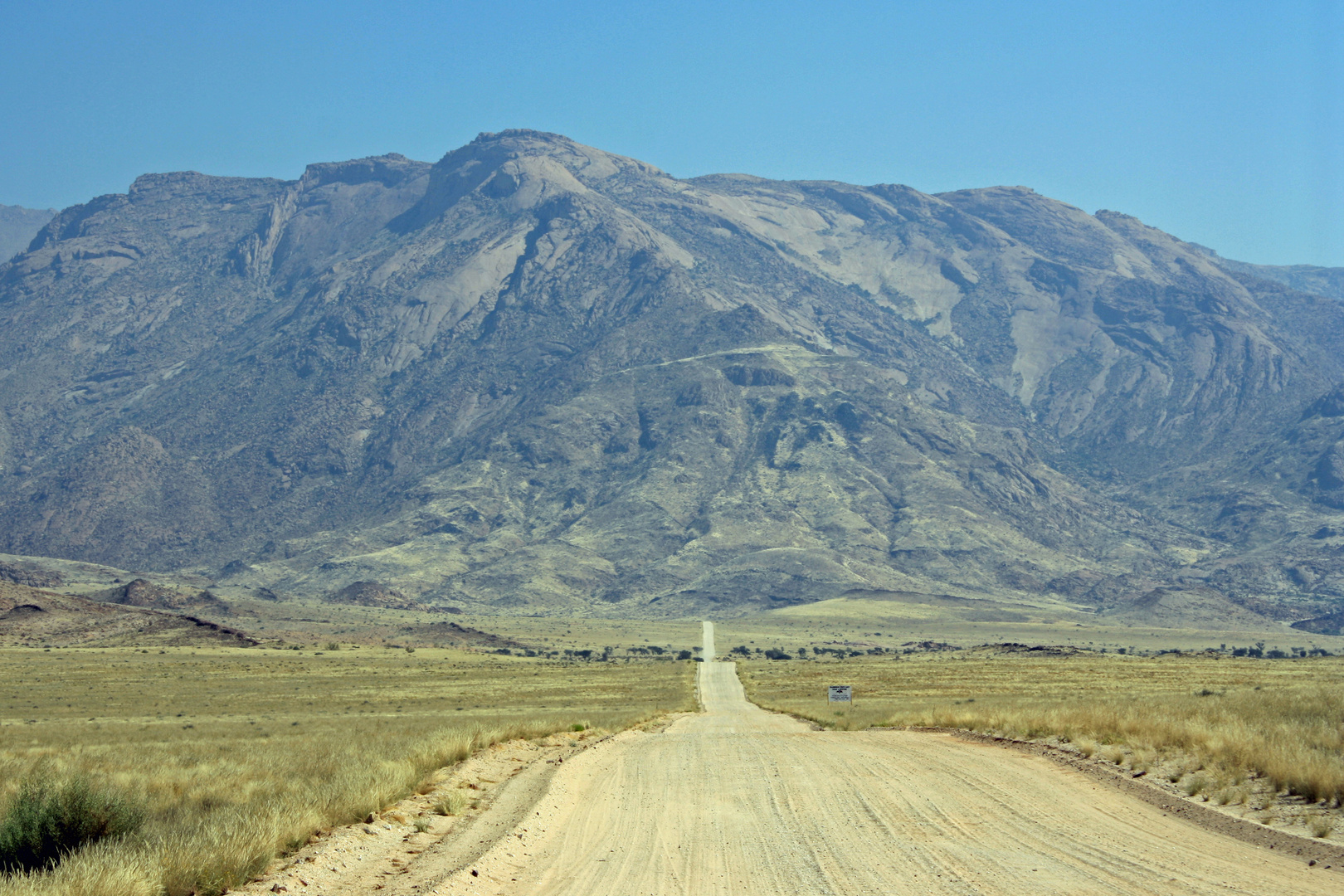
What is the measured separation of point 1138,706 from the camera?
31.3 metres

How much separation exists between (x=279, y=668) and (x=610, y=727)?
Answer: 50334 mm

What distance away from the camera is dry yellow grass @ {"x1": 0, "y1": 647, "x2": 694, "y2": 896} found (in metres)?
13.1

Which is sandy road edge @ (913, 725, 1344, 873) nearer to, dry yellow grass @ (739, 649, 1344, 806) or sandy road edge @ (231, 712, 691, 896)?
dry yellow grass @ (739, 649, 1344, 806)

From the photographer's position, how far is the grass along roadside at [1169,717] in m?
17.1

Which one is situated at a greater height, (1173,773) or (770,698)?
(1173,773)

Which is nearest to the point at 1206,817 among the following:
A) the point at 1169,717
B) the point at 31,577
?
the point at 1169,717

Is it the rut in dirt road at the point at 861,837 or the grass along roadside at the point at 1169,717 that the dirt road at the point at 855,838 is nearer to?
the rut in dirt road at the point at 861,837

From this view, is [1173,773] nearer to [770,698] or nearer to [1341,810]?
[1341,810]

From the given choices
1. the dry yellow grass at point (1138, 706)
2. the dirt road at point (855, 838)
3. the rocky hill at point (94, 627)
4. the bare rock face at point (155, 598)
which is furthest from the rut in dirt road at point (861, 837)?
the bare rock face at point (155, 598)

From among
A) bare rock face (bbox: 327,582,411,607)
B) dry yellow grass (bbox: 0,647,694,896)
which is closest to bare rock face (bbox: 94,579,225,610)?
bare rock face (bbox: 327,582,411,607)

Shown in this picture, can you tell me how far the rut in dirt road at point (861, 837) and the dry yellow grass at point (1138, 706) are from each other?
2314mm

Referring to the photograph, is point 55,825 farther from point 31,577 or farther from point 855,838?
point 31,577

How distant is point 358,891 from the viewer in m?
12.1

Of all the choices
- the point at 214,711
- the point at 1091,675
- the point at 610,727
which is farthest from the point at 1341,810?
the point at 1091,675
